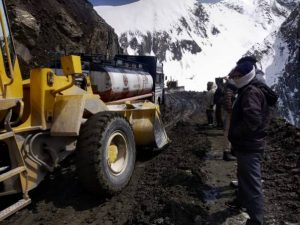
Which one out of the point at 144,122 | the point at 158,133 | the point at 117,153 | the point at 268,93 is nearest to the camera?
the point at 268,93

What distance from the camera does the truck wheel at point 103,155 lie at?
213 inches

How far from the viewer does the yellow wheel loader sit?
15.8ft

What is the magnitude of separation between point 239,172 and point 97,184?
1.87m

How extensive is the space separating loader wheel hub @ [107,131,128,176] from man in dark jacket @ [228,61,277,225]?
1.96 metres

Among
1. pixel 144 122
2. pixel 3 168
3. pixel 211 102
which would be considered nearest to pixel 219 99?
pixel 211 102

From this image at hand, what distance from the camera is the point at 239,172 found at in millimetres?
4816

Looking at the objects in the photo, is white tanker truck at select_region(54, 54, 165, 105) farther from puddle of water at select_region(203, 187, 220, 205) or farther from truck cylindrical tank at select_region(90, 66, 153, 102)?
puddle of water at select_region(203, 187, 220, 205)

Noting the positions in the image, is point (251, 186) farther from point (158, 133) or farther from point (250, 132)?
point (158, 133)

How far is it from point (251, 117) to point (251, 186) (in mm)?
788

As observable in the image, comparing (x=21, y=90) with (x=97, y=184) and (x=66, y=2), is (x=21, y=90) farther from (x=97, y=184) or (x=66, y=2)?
(x=66, y=2)

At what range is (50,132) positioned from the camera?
5.38m

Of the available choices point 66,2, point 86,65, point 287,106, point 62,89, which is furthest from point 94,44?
point 287,106

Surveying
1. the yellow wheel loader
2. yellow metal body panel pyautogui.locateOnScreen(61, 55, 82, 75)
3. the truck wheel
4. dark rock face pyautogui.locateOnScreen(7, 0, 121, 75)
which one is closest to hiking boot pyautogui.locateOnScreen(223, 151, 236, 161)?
the yellow wheel loader

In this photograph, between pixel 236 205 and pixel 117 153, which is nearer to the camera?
pixel 236 205
